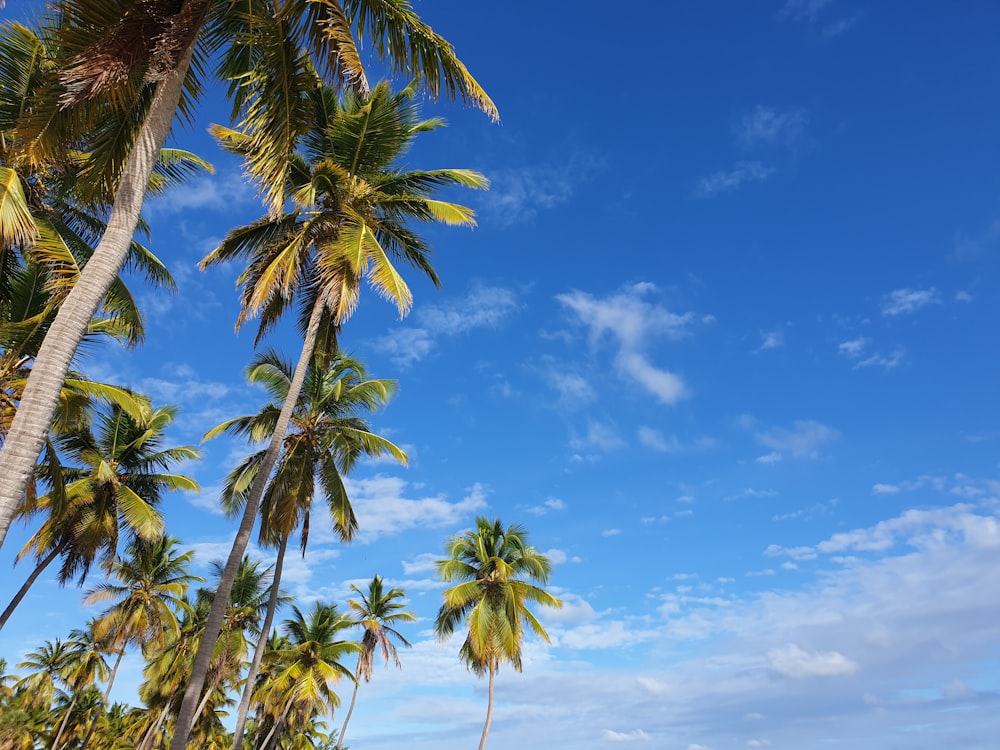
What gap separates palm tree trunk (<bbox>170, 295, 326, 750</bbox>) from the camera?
11.8 m

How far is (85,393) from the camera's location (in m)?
14.4

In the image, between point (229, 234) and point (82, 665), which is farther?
point (82, 665)

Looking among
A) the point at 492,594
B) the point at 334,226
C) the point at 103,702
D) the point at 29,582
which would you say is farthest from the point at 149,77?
the point at 103,702

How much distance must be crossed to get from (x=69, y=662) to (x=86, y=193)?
45.4m

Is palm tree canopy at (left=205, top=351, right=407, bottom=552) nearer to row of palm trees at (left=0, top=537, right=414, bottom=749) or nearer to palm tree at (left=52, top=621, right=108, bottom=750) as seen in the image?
row of palm trees at (left=0, top=537, right=414, bottom=749)

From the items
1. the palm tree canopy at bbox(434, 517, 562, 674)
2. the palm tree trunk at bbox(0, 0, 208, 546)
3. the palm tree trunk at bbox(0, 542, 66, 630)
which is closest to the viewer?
the palm tree trunk at bbox(0, 0, 208, 546)

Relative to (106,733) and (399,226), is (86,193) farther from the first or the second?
(106,733)

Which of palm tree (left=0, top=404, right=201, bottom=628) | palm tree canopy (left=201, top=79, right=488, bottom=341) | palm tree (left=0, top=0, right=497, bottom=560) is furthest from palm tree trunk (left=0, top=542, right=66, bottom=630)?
palm tree (left=0, top=0, right=497, bottom=560)

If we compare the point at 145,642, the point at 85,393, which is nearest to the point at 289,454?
the point at 85,393

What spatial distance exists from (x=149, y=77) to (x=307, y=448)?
14220 mm

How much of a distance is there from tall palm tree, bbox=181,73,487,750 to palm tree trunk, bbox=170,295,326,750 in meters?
0.03

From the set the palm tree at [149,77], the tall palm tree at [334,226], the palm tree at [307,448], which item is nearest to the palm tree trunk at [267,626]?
the palm tree at [307,448]

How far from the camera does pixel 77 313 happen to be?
21.1 feet

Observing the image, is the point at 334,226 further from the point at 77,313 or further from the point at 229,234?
the point at 77,313
